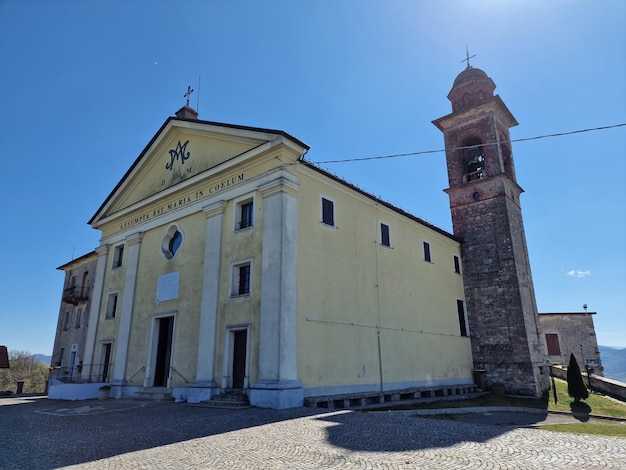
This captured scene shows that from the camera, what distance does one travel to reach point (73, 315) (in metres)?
27.0

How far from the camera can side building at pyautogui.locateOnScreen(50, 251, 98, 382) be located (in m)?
25.5

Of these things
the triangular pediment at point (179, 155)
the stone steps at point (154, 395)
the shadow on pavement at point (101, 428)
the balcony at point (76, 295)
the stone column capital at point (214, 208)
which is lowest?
the shadow on pavement at point (101, 428)

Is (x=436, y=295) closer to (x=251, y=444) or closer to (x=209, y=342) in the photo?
(x=209, y=342)

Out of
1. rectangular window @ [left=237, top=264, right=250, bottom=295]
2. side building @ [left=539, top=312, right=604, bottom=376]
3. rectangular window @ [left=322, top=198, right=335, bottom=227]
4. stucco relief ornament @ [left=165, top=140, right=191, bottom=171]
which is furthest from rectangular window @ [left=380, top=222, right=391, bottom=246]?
side building @ [left=539, top=312, right=604, bottom=376]

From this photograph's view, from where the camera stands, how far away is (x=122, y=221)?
20.9 meters

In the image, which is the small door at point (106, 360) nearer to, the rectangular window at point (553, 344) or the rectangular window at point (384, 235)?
the rectangular window at point (384, 235)

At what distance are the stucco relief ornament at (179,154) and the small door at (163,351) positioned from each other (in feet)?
22.0

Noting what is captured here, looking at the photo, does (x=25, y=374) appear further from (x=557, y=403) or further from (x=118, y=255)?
(x=557, y=403)

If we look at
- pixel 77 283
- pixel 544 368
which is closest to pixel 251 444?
pixel 544 368

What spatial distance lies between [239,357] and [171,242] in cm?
664

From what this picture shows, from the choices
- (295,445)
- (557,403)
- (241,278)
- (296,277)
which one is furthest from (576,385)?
(295,445)

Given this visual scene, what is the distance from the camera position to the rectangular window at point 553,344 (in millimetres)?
28125

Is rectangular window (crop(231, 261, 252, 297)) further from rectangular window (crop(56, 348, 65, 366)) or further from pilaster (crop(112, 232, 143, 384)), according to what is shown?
rectangular window (crop(56, 348, 65, 366))

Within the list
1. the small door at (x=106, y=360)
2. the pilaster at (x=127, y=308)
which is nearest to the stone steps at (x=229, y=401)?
the pilaster at (x=127, y=308)
